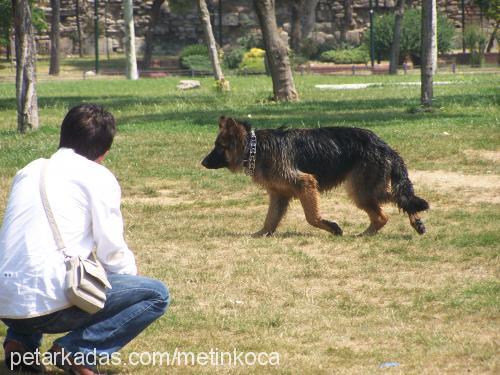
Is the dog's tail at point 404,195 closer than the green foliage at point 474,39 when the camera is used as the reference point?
Yes

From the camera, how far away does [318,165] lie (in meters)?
9.95

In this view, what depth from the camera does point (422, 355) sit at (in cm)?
621

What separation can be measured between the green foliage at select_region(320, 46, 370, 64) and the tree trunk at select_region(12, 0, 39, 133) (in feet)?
87.3

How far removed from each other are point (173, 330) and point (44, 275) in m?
1.77

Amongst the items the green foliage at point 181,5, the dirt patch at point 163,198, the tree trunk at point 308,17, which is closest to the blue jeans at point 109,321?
the dirt patch at point 163,198

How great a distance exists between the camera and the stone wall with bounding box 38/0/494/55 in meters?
52.2

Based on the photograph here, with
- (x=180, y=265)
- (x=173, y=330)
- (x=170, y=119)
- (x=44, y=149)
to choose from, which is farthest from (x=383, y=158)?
(x=170, y=119)

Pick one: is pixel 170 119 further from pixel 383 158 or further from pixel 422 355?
pixel 422 355

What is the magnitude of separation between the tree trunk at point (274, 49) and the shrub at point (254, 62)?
16.6 meters

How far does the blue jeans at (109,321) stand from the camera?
18.1 ft

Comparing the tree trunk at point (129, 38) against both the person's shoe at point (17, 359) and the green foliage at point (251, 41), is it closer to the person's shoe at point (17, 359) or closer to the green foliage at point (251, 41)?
the green foliage at point (251, 41)

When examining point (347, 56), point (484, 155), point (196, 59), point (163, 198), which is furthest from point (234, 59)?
point (163, 198)

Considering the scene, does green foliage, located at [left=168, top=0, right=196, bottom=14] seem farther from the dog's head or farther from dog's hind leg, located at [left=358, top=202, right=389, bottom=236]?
dog's hind leg, located at [left=358, top=202, right=389, bottom=236]

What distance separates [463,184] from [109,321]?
7588 mm
